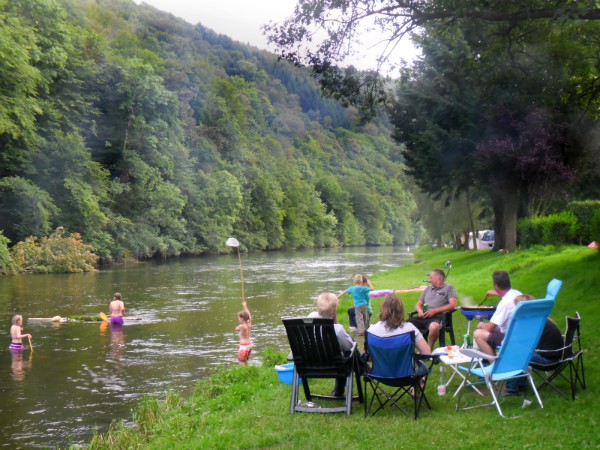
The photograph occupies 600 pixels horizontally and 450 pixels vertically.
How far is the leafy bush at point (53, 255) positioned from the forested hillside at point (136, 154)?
227 centimetres

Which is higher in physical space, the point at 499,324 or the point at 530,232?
the point at 530,232

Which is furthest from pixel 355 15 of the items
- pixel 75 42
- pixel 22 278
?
pixel 75 42

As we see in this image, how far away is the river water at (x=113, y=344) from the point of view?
1115 centimetres

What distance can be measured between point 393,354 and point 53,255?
131 ft

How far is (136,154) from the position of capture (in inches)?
2445

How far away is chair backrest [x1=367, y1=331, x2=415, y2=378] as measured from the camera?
734 cm

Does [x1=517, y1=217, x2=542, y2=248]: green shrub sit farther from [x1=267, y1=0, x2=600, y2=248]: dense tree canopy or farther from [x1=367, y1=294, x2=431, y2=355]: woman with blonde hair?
[x1=367, y1=294, x2=431, y2=355]: woman with blonde hair

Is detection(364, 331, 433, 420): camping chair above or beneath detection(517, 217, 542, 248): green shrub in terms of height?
beneath

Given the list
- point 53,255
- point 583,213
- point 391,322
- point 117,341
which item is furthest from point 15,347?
point 53,255

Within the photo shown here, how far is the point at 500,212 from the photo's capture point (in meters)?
37.8

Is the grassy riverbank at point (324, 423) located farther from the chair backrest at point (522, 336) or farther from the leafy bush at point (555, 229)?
the leafy bush at point (555, 229)

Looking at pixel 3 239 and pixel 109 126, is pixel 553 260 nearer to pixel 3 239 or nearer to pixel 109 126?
pixel 3 239

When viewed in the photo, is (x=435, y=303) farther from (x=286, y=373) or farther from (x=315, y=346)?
(x=315, y=346)

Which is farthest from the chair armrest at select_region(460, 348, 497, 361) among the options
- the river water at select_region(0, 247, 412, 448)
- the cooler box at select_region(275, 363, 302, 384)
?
the river water at select_region(0, 247, 412, 448)
